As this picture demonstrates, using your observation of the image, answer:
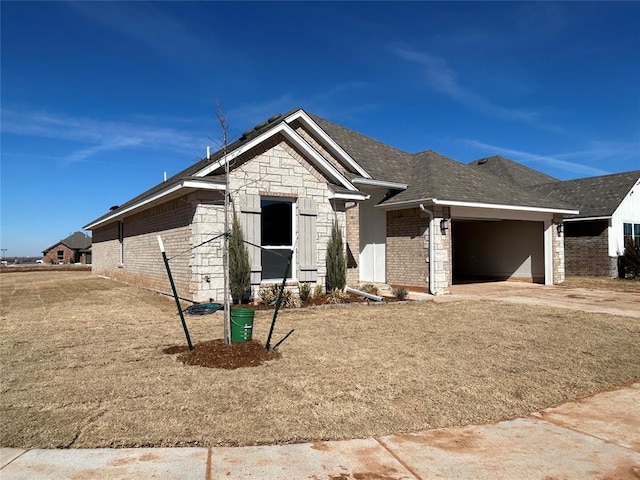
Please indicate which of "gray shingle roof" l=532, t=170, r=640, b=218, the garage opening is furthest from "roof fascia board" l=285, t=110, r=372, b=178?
"gray shingle roof" l=532, t=170, r=640, b=218

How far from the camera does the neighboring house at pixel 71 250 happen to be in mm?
67562

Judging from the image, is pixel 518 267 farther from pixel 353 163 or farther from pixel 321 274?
pixel 321 274

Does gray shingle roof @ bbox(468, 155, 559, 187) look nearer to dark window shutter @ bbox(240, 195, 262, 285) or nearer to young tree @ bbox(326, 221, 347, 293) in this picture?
young tree @ bbox(326, 221, 347, 293)

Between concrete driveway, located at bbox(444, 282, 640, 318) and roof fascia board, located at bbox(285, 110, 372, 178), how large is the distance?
519 centimetres

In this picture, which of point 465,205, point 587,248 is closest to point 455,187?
point 465,205

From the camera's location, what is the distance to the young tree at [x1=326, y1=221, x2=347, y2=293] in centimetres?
1240

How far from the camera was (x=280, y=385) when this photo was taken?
196 inches

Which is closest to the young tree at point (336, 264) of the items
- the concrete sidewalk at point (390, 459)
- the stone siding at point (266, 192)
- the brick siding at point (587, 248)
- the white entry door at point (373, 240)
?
the stone siding at point (266, 192)

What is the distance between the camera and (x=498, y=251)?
66.2 feet

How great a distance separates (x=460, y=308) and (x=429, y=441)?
311 inches

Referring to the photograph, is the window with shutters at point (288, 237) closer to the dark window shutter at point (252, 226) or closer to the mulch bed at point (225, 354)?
the dark window shutter at point (252, 226)

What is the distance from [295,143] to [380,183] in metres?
4.31

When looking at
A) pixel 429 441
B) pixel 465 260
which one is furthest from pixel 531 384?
pixel 465 260

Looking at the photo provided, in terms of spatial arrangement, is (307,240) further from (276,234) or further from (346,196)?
(346,196)
